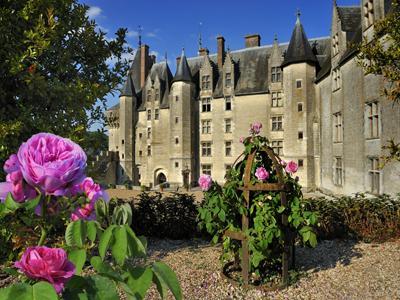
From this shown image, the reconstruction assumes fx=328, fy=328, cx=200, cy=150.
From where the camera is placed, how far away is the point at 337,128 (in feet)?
61.5

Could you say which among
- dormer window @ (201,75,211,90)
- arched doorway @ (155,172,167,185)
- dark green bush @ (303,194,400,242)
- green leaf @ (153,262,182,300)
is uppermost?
dormer window @ (201,75,211,90)

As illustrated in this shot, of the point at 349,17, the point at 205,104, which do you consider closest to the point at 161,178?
the point at 205,104

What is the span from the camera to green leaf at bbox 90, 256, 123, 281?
0.98 metres

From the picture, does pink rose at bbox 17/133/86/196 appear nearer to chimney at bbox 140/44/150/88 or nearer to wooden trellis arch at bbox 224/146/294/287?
wooden trellis arch at bbox 224/146/294/287

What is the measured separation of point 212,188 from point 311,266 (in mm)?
2208

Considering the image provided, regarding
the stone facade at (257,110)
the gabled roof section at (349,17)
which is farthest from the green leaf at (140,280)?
the gabled roof section at (349,17)

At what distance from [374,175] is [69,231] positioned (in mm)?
15100

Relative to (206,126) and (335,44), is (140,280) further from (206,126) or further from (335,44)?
(206,126)

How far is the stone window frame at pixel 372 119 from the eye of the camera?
13.6m

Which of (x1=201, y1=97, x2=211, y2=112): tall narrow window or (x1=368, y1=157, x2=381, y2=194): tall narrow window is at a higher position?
(x1=201, y1=97, x2=211, y2=112): tall narrow window

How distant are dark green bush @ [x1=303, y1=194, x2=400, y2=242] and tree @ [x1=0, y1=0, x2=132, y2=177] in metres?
5.18

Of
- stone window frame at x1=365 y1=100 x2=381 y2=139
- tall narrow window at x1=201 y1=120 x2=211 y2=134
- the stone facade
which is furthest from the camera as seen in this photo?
tall narrow window at x1=201 y1=120 x2=211 y2=134

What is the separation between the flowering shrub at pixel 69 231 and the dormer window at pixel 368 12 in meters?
16.0

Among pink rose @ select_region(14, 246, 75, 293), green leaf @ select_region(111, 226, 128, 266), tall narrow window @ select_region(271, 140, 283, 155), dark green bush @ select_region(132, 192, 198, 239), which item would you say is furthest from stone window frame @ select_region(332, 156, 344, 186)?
pink rose @ select_region(14, 246, 75, 293)
